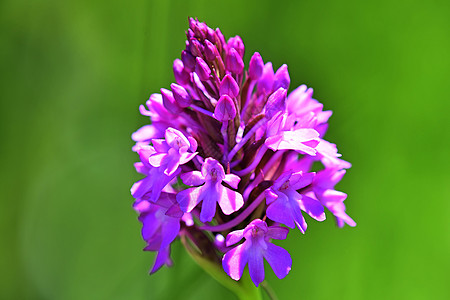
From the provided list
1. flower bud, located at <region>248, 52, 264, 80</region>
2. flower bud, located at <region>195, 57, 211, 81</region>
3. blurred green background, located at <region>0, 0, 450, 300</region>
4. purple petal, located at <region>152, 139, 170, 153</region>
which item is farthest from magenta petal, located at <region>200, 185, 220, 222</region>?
blurred green background, located at <region>0, 0, 450, 300</region>

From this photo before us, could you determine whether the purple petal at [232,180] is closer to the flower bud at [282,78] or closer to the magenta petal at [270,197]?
the magenta petal at [270,197]

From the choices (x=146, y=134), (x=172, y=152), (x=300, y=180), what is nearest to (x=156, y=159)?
(x=172, y=152)

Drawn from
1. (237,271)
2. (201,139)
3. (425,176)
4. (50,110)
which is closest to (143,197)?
(201,139)

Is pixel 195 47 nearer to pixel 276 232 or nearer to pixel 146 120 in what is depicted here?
pixel 276 232

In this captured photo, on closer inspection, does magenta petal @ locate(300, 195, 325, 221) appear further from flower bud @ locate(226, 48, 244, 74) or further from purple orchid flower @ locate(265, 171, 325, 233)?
flower bud @ locate(226, 48, 244, 74)

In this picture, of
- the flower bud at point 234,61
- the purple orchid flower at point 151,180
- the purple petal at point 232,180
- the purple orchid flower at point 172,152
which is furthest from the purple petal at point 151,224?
the flower bud at point 234,61

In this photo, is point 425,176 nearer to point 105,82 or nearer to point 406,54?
point 406,54

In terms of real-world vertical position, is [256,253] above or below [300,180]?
below
